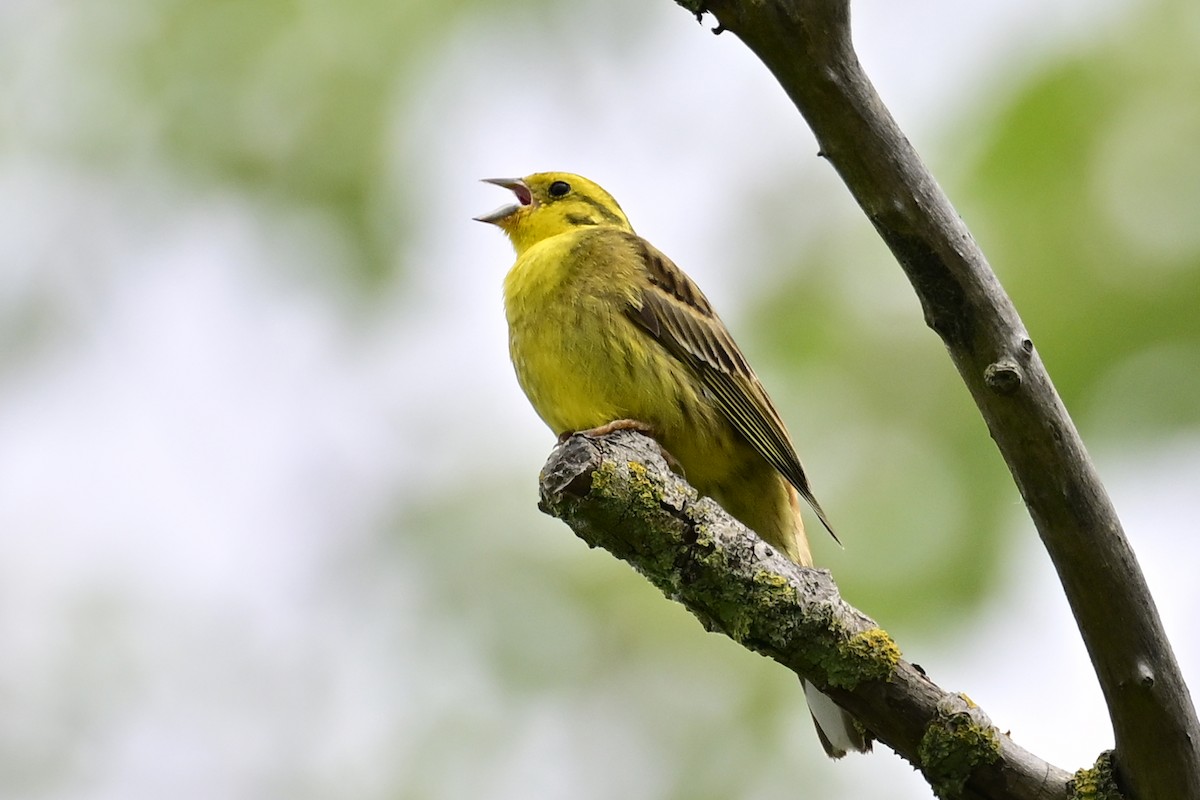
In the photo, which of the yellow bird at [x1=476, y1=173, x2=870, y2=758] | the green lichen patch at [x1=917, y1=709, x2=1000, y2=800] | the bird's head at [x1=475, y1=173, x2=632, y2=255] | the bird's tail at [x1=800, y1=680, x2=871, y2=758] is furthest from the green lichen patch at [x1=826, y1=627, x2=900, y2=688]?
the bird's head at [x1=475, y1=173, x2=632, y2=255]

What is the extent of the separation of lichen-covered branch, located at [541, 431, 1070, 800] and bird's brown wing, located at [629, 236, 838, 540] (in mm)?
1379

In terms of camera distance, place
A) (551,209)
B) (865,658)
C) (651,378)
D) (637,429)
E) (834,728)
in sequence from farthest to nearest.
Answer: (551,209) < (651,378) < (637,429) < (834,728) < (865,658)

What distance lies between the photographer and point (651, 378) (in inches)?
177

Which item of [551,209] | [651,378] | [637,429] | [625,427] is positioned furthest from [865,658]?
[551,209]

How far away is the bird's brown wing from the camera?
4.52 meters

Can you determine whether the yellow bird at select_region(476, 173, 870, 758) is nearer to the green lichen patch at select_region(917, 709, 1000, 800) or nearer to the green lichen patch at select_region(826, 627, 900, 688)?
the green lichen patch at select_region(826, 627, 900, 688)

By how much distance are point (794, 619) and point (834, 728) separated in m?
0.78

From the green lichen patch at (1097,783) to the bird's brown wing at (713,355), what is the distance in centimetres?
157

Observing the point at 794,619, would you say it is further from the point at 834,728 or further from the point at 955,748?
the point at 834,728

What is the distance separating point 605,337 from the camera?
454 centimetres

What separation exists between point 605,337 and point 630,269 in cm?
48

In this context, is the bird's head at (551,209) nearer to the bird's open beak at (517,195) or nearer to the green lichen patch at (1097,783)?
the bird's open beak at (517,195)

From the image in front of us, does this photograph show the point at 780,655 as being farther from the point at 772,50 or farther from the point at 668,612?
the point at 668,612

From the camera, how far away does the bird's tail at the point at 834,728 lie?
11.8ft
